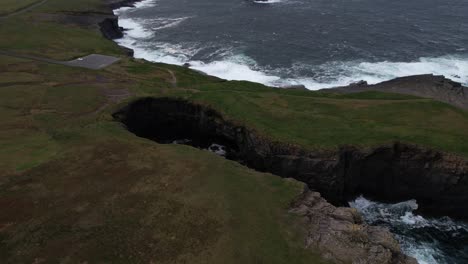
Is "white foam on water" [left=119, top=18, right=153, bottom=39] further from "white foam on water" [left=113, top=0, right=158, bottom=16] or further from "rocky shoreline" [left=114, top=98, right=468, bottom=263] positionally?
"rocky shoreline" [left=114, top=98, right=468, bottom=263]

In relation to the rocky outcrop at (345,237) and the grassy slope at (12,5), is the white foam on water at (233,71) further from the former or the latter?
the grassy slope at (12,5)

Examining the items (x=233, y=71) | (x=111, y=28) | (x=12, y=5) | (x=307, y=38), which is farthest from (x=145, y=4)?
(x=233, y=71)

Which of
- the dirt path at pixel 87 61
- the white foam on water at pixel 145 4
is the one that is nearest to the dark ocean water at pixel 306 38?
the white foam on water at pixel 145 4

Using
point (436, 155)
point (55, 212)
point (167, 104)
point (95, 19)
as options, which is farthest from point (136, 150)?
point (95, 19)

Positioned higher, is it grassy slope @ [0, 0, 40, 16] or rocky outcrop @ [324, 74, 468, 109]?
grassy slope @ [0, 0, 40, 16]

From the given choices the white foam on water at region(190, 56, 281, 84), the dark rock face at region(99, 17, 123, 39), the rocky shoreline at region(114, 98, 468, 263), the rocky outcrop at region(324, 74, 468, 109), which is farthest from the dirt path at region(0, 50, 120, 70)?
the rocky outcrop at region(324, 74, 468, 109)

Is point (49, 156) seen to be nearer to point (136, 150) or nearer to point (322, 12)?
point (136, 150)

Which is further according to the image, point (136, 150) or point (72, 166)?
point (136, 150)
